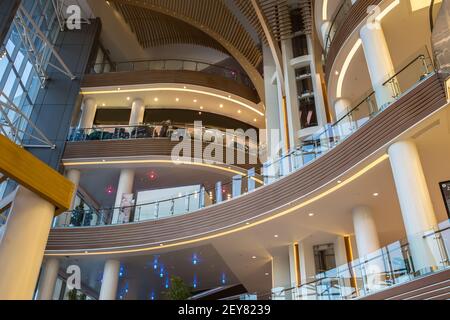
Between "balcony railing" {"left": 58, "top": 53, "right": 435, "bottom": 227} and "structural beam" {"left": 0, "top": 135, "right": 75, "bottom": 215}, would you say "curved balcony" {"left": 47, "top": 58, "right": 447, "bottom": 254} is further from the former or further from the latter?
"structural beam" {"left": 0, "top": 135, "right": 75, "bottom": 215}

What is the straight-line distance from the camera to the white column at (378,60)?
903 centimetres

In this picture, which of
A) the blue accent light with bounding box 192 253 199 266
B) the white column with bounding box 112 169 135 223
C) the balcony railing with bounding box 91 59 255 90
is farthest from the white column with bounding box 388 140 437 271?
the balcony railing with bounding box 91 59 255 90

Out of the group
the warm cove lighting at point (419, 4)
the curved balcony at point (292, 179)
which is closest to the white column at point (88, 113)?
the curved balcony at point (292, 179)

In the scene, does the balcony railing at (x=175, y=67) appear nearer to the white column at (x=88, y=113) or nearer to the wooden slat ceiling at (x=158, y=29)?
the wooden slat ceiling at (x=158, y=29)

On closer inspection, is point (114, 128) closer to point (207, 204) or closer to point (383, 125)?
point (207, 204)

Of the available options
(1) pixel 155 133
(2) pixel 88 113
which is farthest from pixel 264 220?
(2) pixel 88 113

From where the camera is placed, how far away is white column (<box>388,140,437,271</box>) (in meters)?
6.62

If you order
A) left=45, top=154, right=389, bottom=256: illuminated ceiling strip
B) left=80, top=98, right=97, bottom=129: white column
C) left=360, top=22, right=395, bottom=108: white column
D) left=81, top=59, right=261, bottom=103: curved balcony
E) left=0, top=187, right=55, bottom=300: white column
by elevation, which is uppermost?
left=81, top=59, right=261, bottom=103: curved balcony

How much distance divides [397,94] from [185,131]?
389 inches

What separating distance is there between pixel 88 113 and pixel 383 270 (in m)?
15.5

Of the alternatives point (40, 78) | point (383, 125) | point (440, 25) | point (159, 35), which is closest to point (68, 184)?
point (440, 25)

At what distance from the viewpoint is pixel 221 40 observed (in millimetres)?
21297

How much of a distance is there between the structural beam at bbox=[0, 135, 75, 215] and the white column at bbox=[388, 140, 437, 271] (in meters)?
5.37

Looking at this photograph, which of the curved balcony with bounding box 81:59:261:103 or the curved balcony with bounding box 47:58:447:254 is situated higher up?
the curved balcony with bounding box 81:59:261:103
